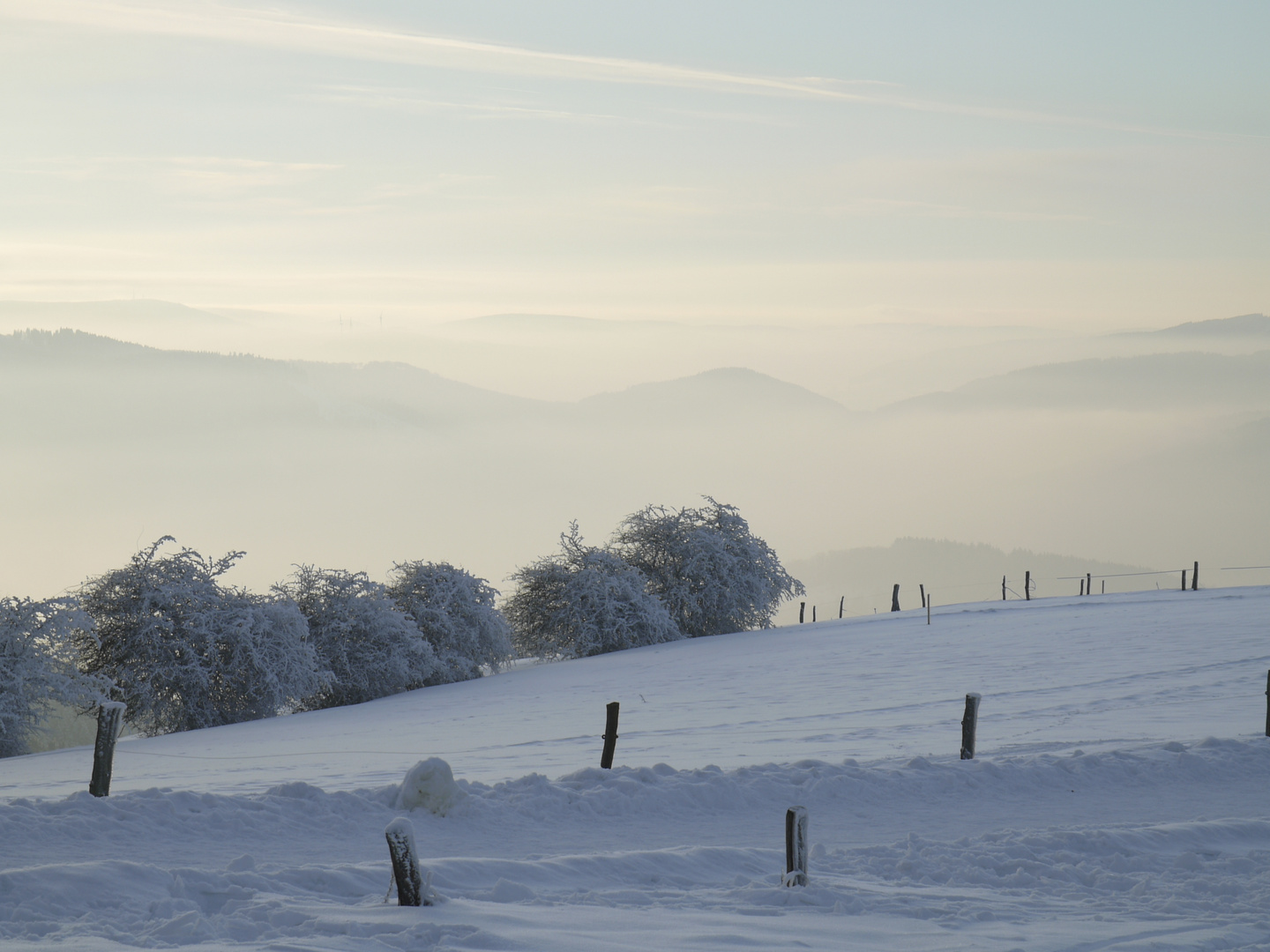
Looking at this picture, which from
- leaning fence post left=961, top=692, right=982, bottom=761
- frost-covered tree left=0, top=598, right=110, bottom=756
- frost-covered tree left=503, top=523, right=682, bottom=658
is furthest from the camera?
frost-covered tree left=503, top=523, right=682, bottom=658

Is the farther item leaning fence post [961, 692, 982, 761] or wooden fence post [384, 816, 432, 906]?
leaning fence post [961, 692, 982, 761]

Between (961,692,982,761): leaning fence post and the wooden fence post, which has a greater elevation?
(961,692,982,761): leaning fence post

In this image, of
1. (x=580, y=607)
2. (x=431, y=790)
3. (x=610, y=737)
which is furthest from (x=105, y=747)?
(x=580, y=607)

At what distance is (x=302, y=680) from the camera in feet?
113

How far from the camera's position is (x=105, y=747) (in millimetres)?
13883

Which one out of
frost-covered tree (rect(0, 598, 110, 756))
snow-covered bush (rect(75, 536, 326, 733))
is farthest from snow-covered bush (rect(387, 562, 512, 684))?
frost-covered tree (rect(0, 598, 110, 756))

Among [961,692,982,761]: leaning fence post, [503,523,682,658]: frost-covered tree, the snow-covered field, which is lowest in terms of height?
the snow-covered field

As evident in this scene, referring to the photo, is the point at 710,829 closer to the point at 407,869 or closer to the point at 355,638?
the point at 407,869

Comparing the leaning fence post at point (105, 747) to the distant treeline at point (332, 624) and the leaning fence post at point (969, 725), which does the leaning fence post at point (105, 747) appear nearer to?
the leaning fence post at point (969, 725)

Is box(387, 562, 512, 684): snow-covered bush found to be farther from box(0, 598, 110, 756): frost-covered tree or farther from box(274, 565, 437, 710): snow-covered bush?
box(0, 598, 110, 756): frost-covered tree

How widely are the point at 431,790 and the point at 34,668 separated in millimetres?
20738

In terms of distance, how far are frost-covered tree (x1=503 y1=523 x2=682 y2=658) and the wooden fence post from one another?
34.8 m

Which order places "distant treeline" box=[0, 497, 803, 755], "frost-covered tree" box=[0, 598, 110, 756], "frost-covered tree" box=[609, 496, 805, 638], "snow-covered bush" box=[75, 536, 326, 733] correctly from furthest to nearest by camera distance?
"frost-covered tree" box=[609, 496, 805, 638], "snow-covered bush" box=[75, 536, 326, 733], "distant treeline" box=[0, 497, 803, 755], "frost-covered tree" box=[0, 598, 110, 756]

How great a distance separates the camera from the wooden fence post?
30.3 ft
